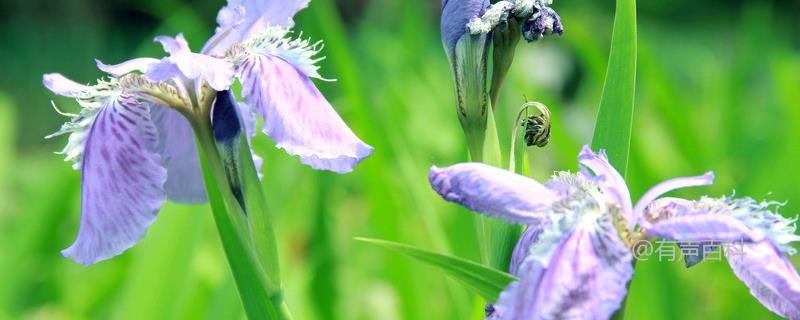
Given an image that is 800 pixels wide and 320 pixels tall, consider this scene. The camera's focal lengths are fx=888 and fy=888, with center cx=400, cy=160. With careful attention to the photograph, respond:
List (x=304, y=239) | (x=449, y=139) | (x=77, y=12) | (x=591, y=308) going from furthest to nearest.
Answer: (x=77, y=12), (x=449, y=139), (x=304, y=239), (x=591, y=308)

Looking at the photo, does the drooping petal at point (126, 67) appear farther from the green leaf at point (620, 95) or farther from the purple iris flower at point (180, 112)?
the green leaf at point (620, 95)

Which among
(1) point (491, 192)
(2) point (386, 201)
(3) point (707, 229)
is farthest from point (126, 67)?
(2) point (386, 201)

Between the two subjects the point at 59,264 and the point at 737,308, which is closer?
the point at 737,308

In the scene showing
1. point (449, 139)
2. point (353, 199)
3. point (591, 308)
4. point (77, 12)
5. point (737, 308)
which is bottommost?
point (591, 308)

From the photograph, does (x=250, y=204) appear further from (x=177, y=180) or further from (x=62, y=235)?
(x=62, y=235)

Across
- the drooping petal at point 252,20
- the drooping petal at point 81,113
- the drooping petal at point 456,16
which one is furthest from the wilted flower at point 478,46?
the drooping petal at point 81,113

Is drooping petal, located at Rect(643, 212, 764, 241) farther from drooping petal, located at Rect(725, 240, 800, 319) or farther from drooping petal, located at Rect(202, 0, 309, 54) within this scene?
drooping petal, located at Rect(202, 0, 309, 54)

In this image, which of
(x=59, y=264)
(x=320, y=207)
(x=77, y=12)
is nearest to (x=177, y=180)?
(x=320, y=207)
